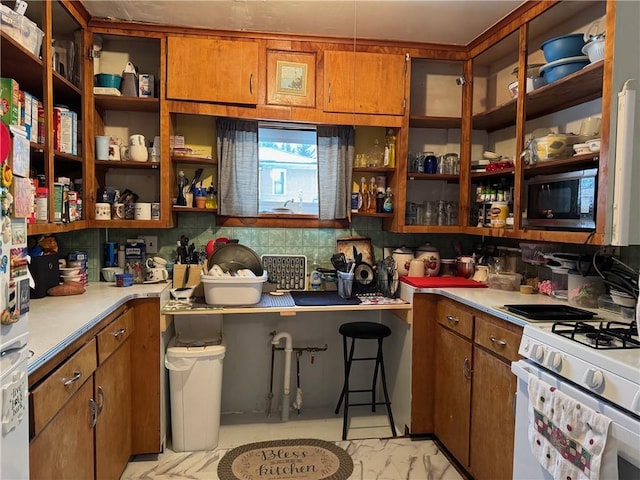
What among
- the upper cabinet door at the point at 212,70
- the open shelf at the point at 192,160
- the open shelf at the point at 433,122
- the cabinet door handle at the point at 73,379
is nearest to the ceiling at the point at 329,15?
the upper cabinet door at the point at 212,70

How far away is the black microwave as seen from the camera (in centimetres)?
188

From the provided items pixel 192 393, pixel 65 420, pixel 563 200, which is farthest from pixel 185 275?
pixel 563 200

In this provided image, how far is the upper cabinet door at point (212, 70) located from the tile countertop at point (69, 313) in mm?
1158

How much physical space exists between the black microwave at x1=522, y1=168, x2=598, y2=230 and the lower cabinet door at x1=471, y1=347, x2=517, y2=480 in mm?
691

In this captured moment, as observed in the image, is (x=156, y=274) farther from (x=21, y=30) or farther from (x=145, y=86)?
(x=21, y=30)

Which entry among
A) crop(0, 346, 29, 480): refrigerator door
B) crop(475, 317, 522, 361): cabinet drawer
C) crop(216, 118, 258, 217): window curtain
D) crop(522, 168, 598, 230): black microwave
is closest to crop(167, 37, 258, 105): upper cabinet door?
crop(216, 118, 258, 217): window curtain

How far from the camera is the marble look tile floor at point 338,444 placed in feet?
7.68

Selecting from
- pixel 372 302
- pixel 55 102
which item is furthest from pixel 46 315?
pixel 372 302

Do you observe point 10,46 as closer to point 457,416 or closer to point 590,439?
point 590,439

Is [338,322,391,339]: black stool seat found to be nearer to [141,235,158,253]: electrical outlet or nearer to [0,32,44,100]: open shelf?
[141,235,158,253]: electrical outlet

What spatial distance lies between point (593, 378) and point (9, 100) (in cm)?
225

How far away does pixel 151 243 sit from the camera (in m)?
2.92

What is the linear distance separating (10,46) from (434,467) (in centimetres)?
276

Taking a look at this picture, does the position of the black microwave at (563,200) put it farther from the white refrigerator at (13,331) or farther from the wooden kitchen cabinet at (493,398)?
the white refrigerator at (13,331)
